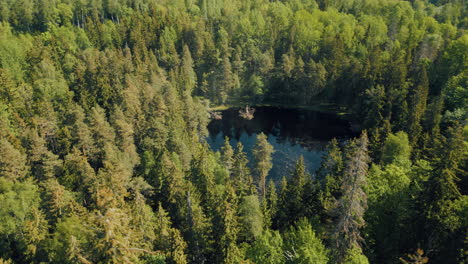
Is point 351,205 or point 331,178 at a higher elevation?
point 351,205

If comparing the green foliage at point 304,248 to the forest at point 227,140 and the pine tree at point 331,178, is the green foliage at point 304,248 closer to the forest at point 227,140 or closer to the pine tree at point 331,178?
the forest at point 227,140

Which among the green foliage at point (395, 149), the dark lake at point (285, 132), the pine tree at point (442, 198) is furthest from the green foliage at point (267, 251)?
the dark lake at point (285, 132)

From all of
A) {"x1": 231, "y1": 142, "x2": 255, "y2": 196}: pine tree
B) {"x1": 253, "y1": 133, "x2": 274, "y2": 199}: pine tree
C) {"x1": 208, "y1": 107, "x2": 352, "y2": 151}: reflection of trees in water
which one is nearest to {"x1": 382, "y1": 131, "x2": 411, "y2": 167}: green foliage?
{"x1": 253, "y1": 133, "x2": 274, "y2": 199}: pine tree

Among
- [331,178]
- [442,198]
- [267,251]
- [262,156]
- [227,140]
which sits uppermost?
[442,198]

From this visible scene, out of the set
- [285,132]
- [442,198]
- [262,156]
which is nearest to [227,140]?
[262,156]

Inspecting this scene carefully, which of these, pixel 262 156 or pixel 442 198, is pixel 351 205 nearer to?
pixel 442 198

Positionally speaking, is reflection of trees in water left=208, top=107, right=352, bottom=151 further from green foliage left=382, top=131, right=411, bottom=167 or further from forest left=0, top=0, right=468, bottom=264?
green foliage left=382, top=131, right=411, bottom=167
